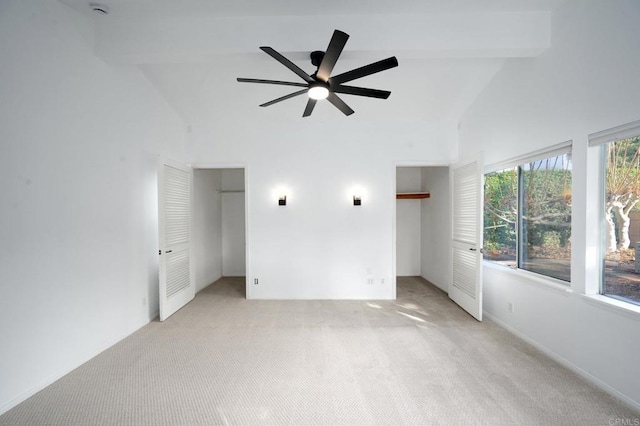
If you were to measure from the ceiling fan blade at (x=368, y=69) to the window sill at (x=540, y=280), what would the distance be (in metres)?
2.63

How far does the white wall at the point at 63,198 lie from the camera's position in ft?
6.99

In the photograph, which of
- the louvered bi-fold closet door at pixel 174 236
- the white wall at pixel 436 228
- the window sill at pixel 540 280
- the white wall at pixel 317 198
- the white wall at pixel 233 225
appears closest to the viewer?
the window sill at pixel 540 280

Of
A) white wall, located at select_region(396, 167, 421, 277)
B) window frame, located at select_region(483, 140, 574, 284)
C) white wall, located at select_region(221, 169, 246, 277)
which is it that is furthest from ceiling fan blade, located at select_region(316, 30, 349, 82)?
white wall, located at select_region(221, 169, 246, 277)

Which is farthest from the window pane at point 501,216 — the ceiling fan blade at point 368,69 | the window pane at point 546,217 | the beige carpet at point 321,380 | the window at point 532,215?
the ceiling fan blade at point 368,69

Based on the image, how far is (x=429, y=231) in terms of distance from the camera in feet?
18.6

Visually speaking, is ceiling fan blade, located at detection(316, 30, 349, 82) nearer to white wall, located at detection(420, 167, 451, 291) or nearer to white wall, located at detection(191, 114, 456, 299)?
white wall, located at detection(191, 114, 456, 299)

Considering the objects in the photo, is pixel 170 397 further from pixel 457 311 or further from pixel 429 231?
pixel 429 231

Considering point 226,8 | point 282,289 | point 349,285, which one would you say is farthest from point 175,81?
point 349,285

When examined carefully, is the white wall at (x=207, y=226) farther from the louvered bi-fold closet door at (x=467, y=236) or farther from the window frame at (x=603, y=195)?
the window frame at (x=603, y=195)

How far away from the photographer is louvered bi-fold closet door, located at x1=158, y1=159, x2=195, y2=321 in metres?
3.66

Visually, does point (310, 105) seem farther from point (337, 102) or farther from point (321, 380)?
point (321, 380)

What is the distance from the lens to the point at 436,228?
535 centimetres

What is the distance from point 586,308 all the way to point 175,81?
17.2 ft

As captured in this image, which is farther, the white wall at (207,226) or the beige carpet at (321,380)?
the white wall at (207,226)
